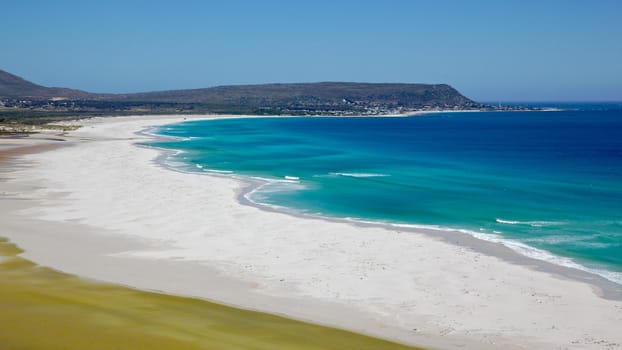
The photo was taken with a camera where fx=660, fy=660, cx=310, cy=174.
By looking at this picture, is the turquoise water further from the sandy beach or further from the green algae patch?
the green algae patch

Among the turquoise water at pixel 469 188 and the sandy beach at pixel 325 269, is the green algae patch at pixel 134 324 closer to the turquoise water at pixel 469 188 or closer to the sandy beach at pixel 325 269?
the sandy beach at pixel 325 269

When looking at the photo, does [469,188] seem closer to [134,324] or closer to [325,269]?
[325,269]

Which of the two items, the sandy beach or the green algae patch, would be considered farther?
the sandy beach

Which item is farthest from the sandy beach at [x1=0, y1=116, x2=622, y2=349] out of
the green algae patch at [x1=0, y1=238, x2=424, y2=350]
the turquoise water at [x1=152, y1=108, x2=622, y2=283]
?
the turquoise water at [x1=152, y1=108, x2=622, y2=283]

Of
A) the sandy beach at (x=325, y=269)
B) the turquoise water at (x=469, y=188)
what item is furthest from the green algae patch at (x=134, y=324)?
the turquoise water at (x=469, y=188)

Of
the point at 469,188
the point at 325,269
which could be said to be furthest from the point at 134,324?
the point at 469,188
